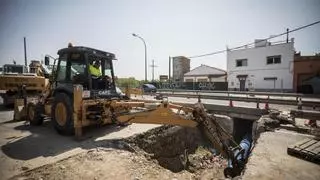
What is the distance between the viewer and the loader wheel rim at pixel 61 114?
718 centimetres

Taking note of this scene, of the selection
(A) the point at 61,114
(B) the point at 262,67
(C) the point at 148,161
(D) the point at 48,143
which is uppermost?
(B) the point at 262,67

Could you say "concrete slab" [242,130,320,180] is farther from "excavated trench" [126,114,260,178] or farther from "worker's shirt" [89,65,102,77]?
"worker's shirt" [89,65,102,77]

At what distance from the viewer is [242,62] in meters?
33.8

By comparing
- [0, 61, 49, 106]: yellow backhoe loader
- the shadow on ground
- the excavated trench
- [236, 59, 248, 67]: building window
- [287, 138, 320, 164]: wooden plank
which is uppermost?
[236, 59, 248, 67]: building window

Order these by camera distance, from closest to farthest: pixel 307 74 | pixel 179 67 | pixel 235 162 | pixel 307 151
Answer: pixel 307 151 < pixel 235 162 < pixel 307 74 < pixel 179 67

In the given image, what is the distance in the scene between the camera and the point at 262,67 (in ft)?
103

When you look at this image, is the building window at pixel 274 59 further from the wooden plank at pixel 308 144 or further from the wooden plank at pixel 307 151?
the wooden plank at pixel 307 151

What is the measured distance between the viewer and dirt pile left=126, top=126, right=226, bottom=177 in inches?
282

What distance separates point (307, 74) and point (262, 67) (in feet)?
20.9

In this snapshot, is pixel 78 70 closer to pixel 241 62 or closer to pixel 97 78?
pixel 97 78

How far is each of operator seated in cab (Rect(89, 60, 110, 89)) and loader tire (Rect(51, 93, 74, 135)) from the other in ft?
3.48

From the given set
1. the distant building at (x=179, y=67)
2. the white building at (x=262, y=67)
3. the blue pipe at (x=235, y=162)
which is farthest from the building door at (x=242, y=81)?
the blue pipe at (x=235, y=162)

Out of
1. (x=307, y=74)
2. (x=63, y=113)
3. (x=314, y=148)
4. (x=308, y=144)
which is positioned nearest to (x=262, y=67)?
(x=307, y=74)

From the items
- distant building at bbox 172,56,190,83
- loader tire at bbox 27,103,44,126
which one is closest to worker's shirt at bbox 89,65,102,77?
loader tire at bbox 27,103,44,126
